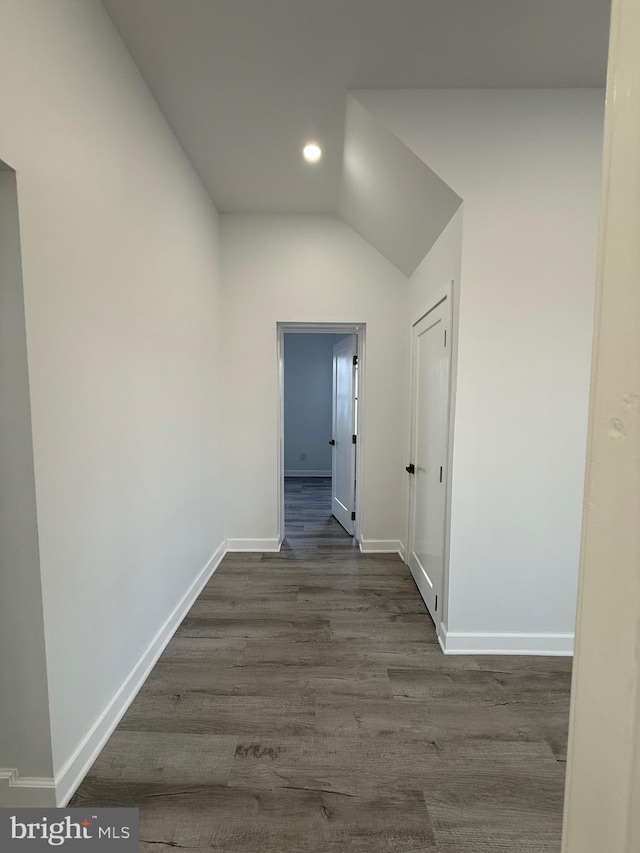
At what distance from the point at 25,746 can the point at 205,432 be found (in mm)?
1964

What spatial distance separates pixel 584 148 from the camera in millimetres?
1938

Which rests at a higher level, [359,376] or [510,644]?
[359,376]

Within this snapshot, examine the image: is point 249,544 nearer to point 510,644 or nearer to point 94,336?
point 510,644

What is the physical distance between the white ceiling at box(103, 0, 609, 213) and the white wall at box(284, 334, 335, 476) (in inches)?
178

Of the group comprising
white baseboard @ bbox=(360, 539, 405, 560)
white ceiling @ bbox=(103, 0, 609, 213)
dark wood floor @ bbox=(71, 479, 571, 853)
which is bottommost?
dark wood floor @ bbox=(71, 479, 571, 853)

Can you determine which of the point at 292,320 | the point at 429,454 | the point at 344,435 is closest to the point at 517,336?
the point at 429,454

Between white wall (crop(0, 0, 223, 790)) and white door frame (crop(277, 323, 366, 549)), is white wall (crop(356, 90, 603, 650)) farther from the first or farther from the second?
white door frame (crop(277, 323, 366, 549))

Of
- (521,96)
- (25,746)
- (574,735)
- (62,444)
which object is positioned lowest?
(25,746)

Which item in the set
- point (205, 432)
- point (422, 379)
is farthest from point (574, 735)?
point (205, 432)

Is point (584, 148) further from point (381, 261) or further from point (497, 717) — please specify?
point (497, 717)

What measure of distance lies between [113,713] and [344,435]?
2979mm

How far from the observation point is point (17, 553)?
1190mm

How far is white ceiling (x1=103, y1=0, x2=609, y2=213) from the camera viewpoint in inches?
61.0

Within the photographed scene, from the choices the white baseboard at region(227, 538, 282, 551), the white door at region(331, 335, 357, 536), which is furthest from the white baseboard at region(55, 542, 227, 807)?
the white door at region(331, 335, 357, 536)
